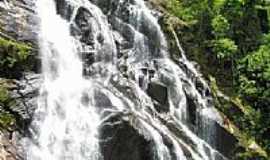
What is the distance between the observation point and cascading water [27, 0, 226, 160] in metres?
13.3

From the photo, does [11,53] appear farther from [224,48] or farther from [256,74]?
[256,74]

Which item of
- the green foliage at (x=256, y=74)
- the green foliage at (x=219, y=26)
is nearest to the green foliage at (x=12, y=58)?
the green foliage at (x=256, y=74)

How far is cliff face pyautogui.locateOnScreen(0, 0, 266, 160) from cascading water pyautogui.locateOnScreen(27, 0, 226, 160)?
0.03 meters

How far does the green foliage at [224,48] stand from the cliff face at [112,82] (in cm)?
194

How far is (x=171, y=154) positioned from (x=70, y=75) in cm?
364

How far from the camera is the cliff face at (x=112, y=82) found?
1314 centimetres

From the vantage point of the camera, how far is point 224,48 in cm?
2078

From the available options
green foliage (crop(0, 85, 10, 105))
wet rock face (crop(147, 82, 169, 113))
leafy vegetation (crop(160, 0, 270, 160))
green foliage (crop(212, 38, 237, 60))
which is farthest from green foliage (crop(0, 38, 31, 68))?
green foliage (crop(212, 38, 237, 60))

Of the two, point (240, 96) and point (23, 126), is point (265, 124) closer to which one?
point (240, 96)

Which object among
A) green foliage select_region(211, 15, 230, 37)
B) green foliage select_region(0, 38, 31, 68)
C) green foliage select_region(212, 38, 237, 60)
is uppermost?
green foliage select_region(211, 15, 230, 37)

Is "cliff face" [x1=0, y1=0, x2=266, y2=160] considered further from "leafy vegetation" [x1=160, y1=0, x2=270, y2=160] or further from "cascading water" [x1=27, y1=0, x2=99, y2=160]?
"leafy vegetation" [x1=160, y1=0, x2=270, y2=160]

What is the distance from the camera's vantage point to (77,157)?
43.0ft

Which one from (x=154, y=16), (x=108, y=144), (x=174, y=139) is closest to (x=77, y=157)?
(x=108, y=144)

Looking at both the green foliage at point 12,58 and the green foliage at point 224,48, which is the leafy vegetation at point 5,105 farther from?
the green foliage at point 224,48
